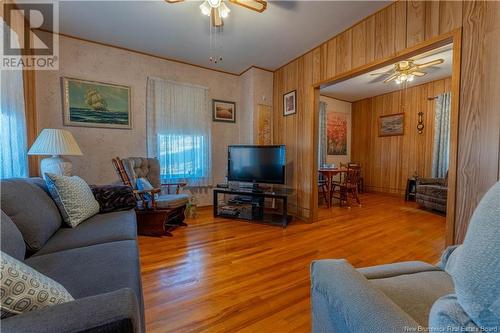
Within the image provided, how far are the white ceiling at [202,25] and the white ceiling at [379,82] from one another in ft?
5.16

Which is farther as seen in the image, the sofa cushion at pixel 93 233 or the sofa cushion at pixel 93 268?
the sofa cushion at pixel 93 233

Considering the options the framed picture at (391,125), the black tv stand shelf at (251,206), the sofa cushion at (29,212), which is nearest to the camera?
the sofa cushion at (29,212)

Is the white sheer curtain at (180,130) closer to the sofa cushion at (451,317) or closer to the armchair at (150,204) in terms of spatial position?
the armchair at (150,204)

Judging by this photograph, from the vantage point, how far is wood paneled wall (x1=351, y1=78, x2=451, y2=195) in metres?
4.87

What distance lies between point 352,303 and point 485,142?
1.91 m

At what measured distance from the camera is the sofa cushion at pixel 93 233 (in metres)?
1.30

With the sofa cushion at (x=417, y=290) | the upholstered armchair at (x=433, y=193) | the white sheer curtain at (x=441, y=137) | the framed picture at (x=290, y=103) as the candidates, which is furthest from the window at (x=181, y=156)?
the white sheer curtain at (x=441, y=137)

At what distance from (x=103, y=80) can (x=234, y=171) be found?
2.33 metres

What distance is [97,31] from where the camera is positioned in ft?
9.18

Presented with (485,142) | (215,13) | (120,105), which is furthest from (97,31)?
(485,142)

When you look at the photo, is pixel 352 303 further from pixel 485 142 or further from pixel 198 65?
pixel 198 65

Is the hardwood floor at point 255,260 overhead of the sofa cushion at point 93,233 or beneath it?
beneath

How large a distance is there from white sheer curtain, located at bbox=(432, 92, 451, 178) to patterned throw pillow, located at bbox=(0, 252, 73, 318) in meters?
5.83

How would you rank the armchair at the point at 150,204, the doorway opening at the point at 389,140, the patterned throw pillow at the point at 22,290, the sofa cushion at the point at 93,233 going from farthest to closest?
1. the doorway opening at the point at 389,140
2. the armchair at the point at 150,204
3. the sofa cushion at the point at 93,233
4. the patterned throw pillow at the point at 22,290
